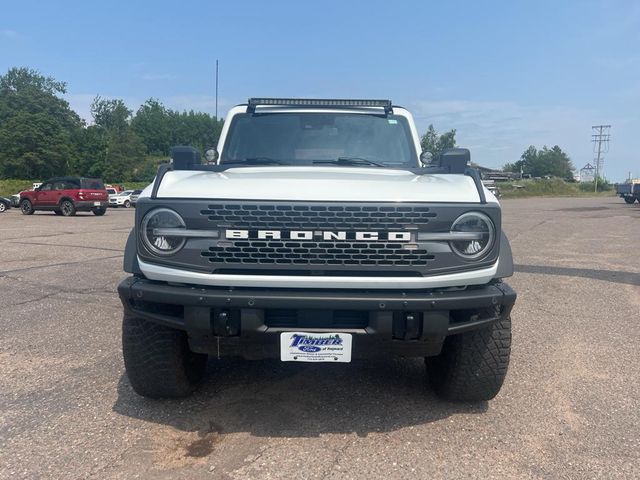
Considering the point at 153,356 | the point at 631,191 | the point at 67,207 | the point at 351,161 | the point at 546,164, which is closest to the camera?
the point at 153,356

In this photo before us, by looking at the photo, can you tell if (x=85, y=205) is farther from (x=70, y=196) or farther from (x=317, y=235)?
(x=317, y=235)

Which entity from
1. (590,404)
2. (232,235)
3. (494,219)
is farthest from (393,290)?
(590,404)

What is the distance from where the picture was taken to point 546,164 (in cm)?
13425

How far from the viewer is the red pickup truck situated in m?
24.1

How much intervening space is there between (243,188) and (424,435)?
1.72 meters

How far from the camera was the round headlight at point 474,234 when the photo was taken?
293 centimetres

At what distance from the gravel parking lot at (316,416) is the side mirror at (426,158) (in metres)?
1.64

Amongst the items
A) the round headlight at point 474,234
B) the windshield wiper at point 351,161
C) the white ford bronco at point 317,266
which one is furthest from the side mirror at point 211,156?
the round headlight at point 474,234

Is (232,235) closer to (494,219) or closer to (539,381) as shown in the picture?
(494,219)

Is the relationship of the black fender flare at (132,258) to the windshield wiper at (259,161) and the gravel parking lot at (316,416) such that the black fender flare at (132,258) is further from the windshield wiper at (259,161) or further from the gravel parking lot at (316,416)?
the windshield wiper at (259,161)

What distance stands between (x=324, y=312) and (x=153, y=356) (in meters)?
1.14

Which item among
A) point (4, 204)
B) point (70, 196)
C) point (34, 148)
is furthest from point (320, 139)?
point (34, 148)

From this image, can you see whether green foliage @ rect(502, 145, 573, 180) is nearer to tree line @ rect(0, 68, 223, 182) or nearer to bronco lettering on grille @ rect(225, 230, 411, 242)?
tree line @ rect(0, 68, 223, 182)

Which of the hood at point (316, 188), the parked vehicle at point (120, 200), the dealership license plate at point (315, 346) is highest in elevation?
the hood at point (316, 188)
